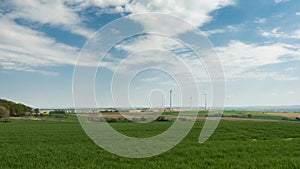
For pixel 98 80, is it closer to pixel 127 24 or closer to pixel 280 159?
pixel 127 24

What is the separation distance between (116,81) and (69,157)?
5406 millimetres

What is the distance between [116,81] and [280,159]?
1046 centimetres

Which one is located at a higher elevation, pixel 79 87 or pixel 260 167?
pixel 79 87

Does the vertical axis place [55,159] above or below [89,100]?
below

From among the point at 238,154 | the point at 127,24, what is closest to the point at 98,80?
the point at 127,24

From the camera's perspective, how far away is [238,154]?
18547 millimetres

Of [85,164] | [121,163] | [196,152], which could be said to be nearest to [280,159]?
[196,152]

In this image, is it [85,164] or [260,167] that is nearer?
[260,167]

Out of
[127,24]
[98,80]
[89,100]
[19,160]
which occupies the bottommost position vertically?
[19,160]

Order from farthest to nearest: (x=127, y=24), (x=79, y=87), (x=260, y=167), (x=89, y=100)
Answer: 1. (x=127, y=24)
2. (x=89, y=100)
3. (x=79, y=87)
4. (x=260, y=167)

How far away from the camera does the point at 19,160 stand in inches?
692

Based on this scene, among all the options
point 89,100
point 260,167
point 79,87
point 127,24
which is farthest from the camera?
point 127,24

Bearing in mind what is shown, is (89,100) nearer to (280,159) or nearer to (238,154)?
(238,154)

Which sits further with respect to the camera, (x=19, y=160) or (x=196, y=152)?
(x=196, y=152)
